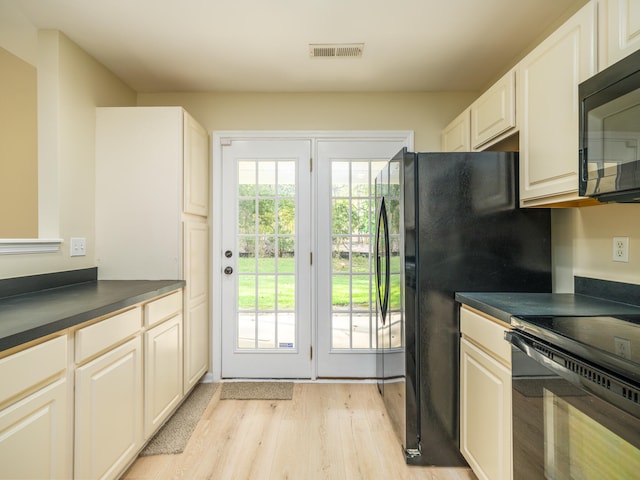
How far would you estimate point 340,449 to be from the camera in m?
1.96

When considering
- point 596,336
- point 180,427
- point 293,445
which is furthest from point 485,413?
point 180,427

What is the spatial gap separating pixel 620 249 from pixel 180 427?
262 cm

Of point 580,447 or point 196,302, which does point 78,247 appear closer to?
point 196,302

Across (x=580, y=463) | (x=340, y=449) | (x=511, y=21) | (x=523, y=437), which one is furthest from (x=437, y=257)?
(x=511, y=21)

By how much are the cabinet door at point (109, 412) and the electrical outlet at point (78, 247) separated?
80 cm

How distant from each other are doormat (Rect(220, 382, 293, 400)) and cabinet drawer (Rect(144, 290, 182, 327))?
2.73ft

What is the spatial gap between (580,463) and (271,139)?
273cm

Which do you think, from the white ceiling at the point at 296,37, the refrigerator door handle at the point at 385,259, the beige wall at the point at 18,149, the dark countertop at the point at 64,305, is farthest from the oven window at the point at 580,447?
the beige wall at the point at 18,149

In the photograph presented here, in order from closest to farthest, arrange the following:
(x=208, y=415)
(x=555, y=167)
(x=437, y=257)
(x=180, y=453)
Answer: (x=555, y=167) → (x=437, y=257) → (x=180, y=453) → (x=208, y=415)

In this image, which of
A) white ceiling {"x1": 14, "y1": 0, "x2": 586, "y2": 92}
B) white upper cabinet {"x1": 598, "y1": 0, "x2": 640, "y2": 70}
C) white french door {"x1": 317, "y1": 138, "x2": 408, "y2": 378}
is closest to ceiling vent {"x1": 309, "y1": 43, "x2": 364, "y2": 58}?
white ceiling {"x1": 14, "y1": 0, "x2": 586, "y2": 92}

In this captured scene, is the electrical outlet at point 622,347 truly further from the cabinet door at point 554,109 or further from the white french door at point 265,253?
the white french door at point 265,253

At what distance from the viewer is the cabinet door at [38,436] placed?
1034 millimetres

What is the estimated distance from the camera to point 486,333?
4.89 ft

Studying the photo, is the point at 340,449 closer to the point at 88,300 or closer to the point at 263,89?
the point at 88,300
